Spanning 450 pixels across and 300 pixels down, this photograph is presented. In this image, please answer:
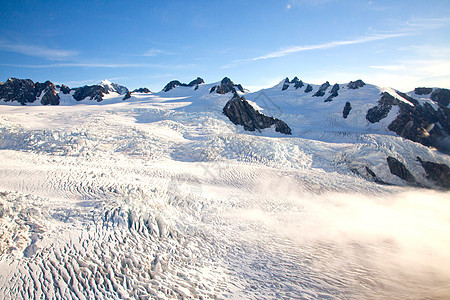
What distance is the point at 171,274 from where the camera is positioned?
855 centimetres

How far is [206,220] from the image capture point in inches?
523

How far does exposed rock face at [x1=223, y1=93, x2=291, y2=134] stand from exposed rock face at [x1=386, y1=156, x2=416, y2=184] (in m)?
16.4

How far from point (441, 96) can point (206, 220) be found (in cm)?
8244

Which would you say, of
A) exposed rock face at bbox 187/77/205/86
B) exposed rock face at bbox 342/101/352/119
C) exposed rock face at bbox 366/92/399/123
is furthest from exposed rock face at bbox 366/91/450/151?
exposed rock face at bbox 187/77/205/86

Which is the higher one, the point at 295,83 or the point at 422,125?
the point at 295,83

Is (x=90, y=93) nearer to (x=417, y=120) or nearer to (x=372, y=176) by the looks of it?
(x=372, y=176)

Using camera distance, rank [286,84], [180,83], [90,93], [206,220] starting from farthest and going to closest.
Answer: [180,83] → [286,84] → [90,93] → [206,220]

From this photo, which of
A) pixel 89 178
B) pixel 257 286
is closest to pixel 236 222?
pixel 257 286

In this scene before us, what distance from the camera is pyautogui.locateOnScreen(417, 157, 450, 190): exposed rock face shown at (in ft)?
82.1

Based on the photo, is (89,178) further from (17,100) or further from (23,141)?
(17,100)

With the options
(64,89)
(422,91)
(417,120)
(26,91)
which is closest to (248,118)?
(417,120)

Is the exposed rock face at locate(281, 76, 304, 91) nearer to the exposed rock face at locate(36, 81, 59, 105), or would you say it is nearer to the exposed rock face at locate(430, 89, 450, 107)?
the exposed rock face at locate(430, 89, 450, 107)

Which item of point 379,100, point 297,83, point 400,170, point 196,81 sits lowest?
point 400,170

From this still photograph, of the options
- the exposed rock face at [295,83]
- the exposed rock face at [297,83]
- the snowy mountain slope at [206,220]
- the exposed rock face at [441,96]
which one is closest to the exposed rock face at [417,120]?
the snowy mountain slope at [206,220]
